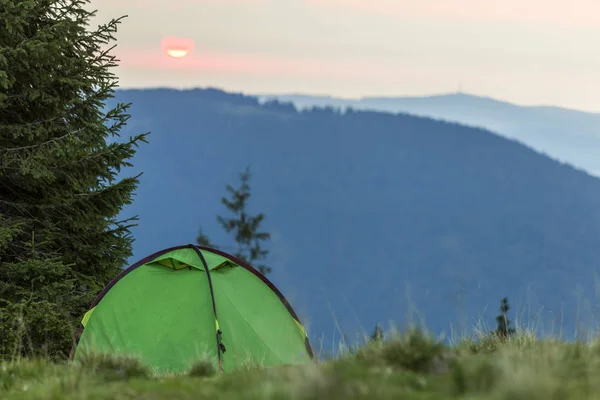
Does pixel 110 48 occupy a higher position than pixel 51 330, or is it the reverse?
pixel 110 48

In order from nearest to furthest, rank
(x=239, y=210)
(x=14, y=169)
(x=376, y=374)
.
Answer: (x=376, y=374) < (x=14, y=169) < (x=239, y=210)

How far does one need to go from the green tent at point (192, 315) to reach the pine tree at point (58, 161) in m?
1.64

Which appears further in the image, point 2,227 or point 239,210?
point 239,210

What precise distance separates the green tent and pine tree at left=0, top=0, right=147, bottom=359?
164 cm

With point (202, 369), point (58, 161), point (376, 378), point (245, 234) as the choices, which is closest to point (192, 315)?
point (202, 369)

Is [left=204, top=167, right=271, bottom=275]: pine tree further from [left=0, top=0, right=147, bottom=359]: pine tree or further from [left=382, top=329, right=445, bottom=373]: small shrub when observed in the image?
[left=382, top=329, right=445, bottom=373]: small shrub

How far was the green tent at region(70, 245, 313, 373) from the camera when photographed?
8.49m

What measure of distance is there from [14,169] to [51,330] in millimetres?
3461

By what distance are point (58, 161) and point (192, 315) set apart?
491 cm

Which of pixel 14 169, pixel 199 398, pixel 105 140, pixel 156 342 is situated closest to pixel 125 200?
pixel 105 140

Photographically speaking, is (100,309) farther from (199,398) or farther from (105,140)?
(199,398)

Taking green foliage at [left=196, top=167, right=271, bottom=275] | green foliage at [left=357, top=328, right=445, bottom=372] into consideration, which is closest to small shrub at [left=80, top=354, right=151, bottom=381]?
green foliage at [left=357, top=328, right=445, bottom=372]

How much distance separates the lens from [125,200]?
12.3m

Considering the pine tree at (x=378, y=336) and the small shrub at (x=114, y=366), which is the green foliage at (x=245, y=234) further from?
the small shrub at (x=114, y=366)
